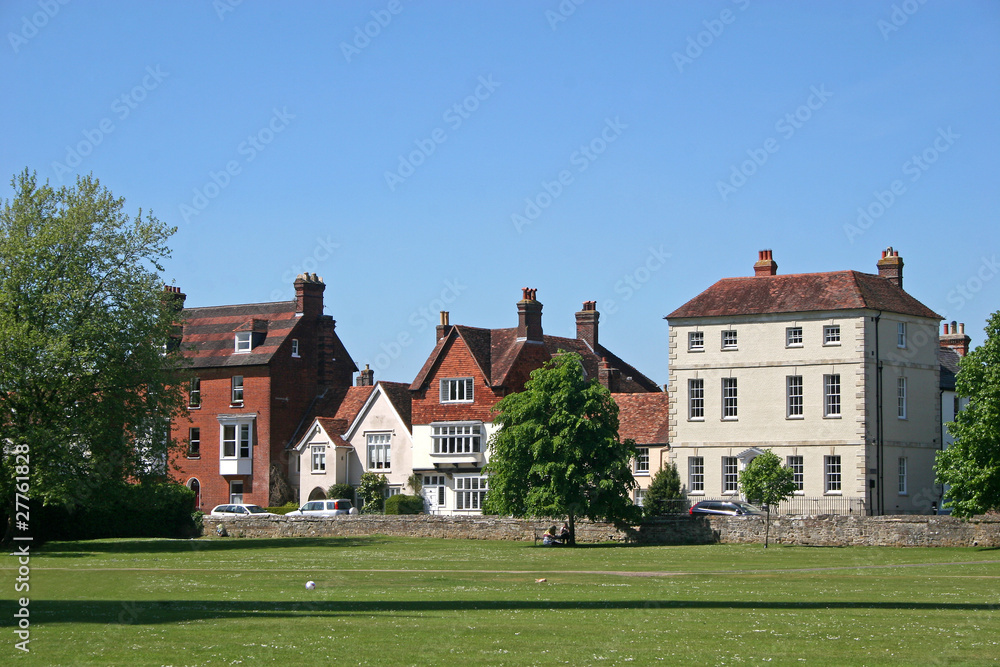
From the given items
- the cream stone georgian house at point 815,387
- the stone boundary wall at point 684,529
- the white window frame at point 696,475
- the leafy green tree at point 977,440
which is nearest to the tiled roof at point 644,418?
the white window frame at point 696,475

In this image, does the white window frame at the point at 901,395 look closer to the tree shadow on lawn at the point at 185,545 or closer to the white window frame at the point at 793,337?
the white window frame at the point at 793,337

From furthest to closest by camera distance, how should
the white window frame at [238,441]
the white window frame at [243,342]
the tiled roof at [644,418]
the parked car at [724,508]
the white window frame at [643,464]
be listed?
the white window frame at [243,342] → the white window frame at [238,441] → the tiled roof at [644,418] → the white window frame at [643,464] → the parked car at [724,508]

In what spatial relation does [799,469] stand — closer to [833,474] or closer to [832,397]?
[833,474]

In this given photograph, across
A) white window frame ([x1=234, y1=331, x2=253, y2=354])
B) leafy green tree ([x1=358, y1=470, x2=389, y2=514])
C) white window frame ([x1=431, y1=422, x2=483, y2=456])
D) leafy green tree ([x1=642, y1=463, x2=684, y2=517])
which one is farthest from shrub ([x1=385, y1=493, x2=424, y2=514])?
leafy green tree ([x1=642, y1=463, x2=684, y2=517])

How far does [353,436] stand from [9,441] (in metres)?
30.5

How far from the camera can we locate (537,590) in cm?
2659

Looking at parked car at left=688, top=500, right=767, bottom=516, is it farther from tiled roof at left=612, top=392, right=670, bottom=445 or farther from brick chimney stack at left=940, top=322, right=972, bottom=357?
brick chimney stack at left=940, top=322, right=972, bottom=357

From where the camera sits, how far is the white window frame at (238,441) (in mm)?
77000

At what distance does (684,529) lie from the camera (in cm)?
5091

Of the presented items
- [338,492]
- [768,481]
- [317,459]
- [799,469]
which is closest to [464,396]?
[338,492]

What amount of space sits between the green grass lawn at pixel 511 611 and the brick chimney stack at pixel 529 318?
3385 cm

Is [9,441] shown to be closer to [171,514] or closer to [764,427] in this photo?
[171,514]

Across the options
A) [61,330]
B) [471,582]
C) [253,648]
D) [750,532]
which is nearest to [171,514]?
[61,330]

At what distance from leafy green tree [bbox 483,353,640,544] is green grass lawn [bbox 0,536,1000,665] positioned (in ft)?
37.0
